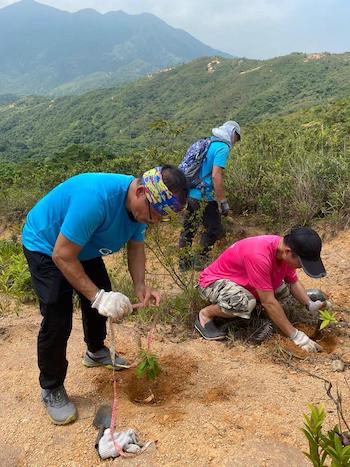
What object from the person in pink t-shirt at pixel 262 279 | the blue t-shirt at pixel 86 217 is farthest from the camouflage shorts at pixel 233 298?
the blue t-shirt at pixel 86 217

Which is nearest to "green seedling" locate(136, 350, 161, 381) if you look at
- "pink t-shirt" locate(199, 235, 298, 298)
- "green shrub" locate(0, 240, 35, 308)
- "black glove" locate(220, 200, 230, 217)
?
"pink t-shirt" locate(199, 235, 298, 298)

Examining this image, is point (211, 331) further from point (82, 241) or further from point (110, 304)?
point (82, 241)

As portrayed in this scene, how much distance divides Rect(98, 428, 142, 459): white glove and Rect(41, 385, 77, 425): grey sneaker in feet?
0.96

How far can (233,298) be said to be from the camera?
287cm

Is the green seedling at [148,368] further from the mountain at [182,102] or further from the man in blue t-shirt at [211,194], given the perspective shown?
the mountain at [182,102]

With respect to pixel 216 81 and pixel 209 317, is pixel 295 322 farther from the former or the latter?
pixel 216 81

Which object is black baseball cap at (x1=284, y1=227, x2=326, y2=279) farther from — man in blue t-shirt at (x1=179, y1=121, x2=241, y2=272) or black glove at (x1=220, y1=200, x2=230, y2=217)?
black glove at (x1=220, y1=200, x2=230, y2=217)

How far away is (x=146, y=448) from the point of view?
2055mm

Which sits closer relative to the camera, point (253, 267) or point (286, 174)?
point (253, 267)

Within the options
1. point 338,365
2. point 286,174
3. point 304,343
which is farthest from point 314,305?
point 286,174

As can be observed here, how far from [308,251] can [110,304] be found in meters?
1.19

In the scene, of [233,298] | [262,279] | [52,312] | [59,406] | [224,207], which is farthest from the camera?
[224,207]

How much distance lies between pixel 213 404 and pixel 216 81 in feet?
210

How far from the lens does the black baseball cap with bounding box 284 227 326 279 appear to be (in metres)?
2.52
